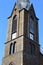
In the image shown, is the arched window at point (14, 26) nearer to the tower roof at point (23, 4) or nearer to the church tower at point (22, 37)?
the church tower at point (22, 37)

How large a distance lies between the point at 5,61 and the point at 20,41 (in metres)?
4.64

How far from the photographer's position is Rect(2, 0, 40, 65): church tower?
36281mm

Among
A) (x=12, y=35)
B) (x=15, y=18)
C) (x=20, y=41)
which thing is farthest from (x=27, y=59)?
(x=15, y=18)

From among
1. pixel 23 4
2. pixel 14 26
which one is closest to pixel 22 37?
pixel 14 26

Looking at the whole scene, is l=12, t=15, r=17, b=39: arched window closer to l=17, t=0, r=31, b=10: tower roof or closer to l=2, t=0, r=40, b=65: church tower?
l=2, t=0, r=40, b=65: church tower

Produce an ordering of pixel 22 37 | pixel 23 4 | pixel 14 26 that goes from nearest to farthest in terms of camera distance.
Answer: pixel 22 37, pixel 14 26, pixel 23 4

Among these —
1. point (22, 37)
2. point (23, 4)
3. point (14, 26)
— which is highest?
point (23, 4)

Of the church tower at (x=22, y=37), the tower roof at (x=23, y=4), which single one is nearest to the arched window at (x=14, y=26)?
the church tower at (x=22, y=37)

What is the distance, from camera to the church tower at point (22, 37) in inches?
1428

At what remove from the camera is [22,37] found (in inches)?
1458

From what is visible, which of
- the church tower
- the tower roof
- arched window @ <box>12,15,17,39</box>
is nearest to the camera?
the church tower

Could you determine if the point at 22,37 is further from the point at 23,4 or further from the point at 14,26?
the point at 23,4

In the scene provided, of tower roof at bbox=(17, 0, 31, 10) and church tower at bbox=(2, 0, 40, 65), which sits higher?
tower roof at bbox=(17, 0, 31, 10)

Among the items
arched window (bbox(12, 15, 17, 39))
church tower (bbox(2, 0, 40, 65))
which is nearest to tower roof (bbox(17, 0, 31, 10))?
church tower (bbox(2, 0, 40, 65))
